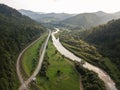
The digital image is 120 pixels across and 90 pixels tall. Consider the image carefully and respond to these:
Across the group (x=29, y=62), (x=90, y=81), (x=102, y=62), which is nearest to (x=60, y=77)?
(x=90, y=81)

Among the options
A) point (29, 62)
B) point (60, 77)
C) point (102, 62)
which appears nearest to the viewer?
point (60, 77)

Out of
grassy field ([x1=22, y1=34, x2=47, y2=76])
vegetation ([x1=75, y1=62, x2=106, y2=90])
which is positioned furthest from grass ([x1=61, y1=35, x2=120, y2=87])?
grassy field ([x1=22, y1=34, x2=47, y2=76])

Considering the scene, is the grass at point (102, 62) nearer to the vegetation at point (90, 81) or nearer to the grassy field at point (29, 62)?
the vegetation at point (90, 81)

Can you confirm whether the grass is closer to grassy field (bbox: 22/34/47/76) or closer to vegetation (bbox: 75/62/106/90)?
vegetation (bbox: 75/62/106/90)

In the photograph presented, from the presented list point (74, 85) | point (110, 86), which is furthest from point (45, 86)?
point (110, 86)

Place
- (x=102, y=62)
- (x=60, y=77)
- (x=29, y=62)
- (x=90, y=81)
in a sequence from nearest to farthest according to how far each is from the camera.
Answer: (x=90, y=81)
(x=60, y=77)
(x=29, y=62)
(x=102, y=62)

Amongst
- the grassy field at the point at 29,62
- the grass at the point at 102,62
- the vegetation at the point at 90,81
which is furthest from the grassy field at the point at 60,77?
the grass at the point at 102,62

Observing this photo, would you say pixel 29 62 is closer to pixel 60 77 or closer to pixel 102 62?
pixel 60 77

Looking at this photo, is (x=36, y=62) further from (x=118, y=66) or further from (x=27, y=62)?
(x=118, y=66)
